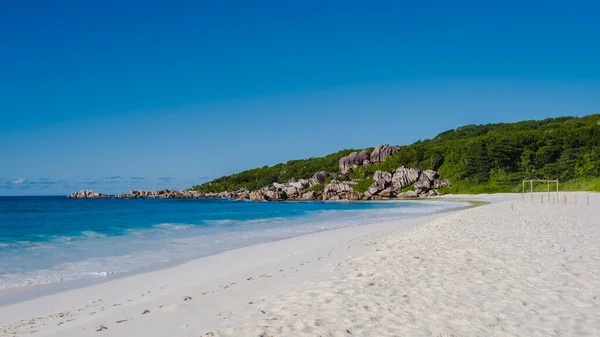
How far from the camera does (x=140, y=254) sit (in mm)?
14875

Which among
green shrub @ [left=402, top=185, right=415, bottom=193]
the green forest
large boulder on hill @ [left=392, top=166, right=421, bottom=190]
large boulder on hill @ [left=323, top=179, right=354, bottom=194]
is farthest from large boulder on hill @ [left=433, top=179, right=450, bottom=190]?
large boulder on hill @ [left=323, top=179, right=354, bottom=194]

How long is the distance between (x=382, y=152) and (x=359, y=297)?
325 ft

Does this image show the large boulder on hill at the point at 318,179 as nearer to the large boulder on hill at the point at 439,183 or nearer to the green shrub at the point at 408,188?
the green shrub at the point at 408,188

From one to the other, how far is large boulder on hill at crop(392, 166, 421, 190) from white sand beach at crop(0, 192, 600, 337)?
69277 mm

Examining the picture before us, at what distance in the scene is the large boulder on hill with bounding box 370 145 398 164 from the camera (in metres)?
103

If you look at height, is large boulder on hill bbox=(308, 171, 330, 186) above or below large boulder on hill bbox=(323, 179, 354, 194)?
above

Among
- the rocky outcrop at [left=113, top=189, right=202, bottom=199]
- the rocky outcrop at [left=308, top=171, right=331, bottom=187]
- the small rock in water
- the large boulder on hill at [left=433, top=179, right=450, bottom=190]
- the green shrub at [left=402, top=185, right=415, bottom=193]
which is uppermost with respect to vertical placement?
the rocky outcrop at [left=308, top=171, right=331, bottom=187]

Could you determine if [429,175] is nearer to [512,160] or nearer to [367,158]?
[512,160]

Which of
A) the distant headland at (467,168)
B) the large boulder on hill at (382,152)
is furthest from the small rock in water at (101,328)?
the large boulder on hill at (382,152)

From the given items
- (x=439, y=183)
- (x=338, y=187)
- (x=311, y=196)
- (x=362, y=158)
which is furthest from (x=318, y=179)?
(x=439, y=183)

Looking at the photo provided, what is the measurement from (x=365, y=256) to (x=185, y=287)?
473cm

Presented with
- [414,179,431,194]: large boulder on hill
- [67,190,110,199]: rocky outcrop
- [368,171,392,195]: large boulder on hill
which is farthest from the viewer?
[67,190,110,199]: rocky outcrop

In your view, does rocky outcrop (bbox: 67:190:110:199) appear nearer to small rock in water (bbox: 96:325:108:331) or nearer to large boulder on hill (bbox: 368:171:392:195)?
large boulder on hill (bbox: 368:171:392:195)

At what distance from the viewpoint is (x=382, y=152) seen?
340 ft
